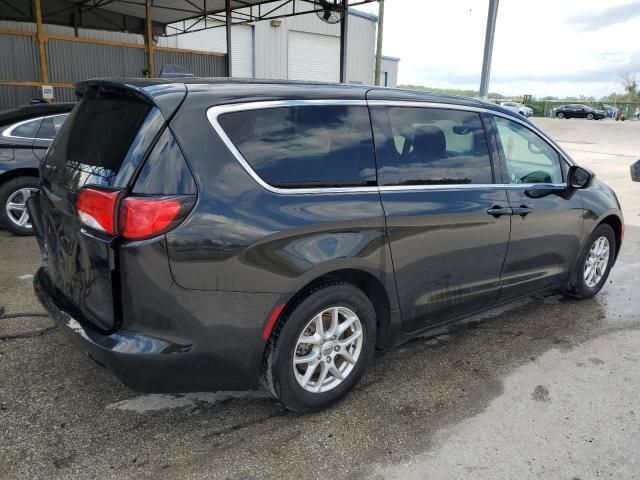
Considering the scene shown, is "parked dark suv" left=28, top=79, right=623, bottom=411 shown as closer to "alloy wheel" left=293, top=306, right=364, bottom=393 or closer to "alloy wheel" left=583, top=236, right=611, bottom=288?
"alloy wheel" left=293, top=306, right=364, bottom=393

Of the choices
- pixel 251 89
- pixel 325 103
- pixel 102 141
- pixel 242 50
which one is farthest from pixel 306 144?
pixel 242 50

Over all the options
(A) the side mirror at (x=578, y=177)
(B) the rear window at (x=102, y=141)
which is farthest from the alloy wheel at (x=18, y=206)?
(A) the side mirror at (x=578, y=177)

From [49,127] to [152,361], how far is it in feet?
17.2

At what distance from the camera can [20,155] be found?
252 inches

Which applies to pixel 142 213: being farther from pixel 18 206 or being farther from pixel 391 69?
pixel 391 69

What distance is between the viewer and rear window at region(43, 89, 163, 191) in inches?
95.3

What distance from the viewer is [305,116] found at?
2822 millimetres

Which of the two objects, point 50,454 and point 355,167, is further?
point 355,167

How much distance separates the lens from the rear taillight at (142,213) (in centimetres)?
232

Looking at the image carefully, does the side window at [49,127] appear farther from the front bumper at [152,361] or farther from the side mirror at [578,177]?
the side mirror at [578,177]

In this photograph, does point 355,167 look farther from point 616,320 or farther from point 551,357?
point 616,320

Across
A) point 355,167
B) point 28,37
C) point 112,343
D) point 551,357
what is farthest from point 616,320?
point 28,37

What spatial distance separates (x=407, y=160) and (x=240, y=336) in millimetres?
1419

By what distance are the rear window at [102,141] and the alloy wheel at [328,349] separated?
1.17 m
